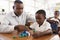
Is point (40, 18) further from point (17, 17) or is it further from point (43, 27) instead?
point (17, 17)

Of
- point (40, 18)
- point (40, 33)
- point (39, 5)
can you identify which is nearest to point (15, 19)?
point (40, 18)

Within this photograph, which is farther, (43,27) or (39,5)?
(39,5)

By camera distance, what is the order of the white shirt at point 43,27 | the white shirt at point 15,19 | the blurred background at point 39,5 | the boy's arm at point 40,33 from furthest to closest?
the blurred background at point 39,5
the white shirt at point 15,19
the white shirt at point 43,27
the boy's arm at point 40,33

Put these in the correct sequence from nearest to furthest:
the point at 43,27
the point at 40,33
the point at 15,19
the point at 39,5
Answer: the point at 40,33
the point at 43,27
the point at 15,19
the point at 39,5

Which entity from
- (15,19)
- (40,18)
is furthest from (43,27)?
(15,19)

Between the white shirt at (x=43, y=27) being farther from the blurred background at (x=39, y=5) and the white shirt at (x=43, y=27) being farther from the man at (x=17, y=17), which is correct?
the blurred background at (x=39, y=5)

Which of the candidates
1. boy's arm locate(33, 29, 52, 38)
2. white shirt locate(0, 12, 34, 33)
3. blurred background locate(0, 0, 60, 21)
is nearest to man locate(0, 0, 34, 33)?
white shirt locate(0, 12, 34, 33)

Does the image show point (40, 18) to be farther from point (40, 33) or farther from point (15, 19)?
point (15, 19)

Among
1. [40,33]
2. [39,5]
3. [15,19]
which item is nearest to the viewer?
[40,33]

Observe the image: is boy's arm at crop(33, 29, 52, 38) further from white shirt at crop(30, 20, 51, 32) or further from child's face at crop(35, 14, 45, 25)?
child's face at crop(35, 14, 45, 25)

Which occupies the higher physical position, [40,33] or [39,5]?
[39,5]

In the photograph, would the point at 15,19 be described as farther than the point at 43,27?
Yes

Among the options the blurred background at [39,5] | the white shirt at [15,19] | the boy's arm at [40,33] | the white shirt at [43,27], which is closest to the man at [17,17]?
the white shirt at [15,19]

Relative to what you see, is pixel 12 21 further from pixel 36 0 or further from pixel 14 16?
pixel 36 0
